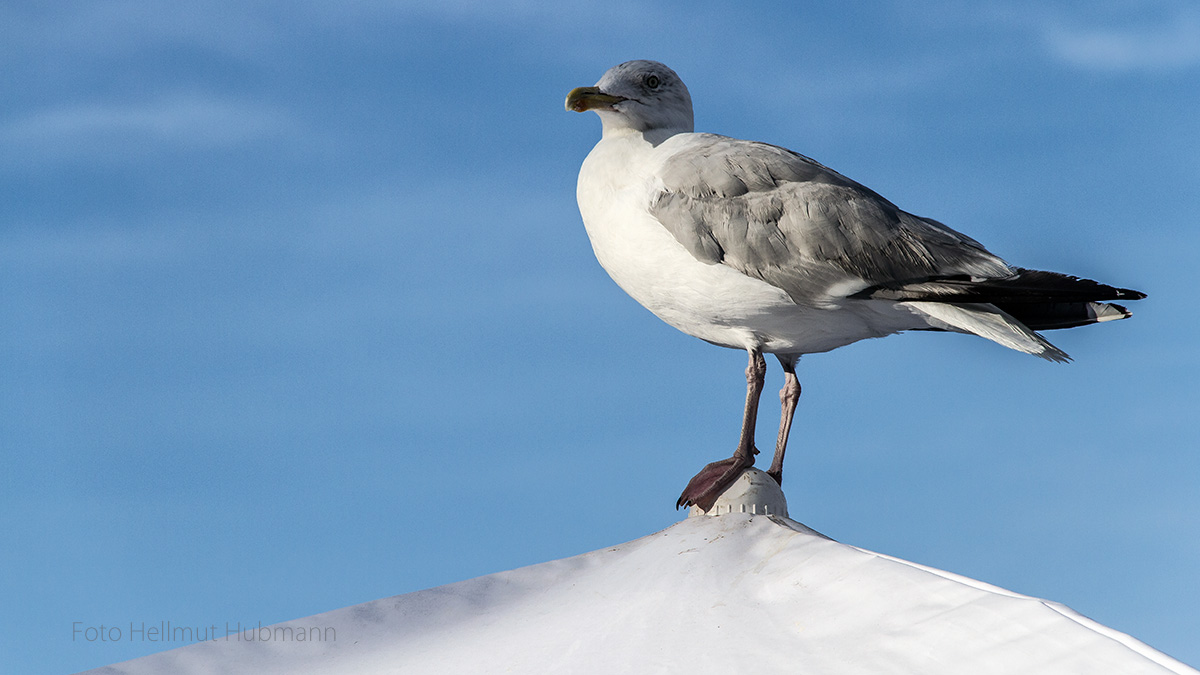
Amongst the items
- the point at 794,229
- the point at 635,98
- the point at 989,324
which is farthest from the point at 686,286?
the point at 989,324

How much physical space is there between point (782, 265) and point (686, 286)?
17.0 inches

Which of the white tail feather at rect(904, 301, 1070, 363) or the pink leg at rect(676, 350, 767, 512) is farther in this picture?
the pink leg at rect(676, 350, 767, 512)

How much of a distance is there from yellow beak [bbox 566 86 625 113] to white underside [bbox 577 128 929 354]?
0.65 ft

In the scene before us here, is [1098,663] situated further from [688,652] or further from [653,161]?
[653,161]

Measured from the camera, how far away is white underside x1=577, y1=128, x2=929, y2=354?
15.6 ft

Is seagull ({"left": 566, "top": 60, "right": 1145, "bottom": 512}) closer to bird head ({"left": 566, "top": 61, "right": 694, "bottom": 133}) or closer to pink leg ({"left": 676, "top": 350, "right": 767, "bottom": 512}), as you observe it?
pink leg ({"left": 676, "top": 350, "right": 767, "bottom": 512})

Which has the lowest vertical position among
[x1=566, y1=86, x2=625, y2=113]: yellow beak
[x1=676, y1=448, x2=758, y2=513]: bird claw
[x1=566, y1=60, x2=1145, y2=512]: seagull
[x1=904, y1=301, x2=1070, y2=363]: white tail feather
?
[x1=676, y1=448, x2=758, y2=513]: bird claw

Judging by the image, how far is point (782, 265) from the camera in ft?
15.5

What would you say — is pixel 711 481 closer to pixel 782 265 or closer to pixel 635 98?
pixel 782 265

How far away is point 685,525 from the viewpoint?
4508mm

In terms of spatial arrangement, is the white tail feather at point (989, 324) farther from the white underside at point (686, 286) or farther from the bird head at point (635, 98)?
the bird head at point (635, 98)

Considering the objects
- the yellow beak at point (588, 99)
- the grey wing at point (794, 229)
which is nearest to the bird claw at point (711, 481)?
the grey wing at point (794, 229)

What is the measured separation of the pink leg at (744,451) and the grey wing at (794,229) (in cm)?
44

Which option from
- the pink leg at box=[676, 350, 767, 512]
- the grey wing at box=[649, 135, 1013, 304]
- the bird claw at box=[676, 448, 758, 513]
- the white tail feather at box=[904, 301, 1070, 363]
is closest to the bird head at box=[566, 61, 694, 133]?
the grey wing at box=[649, 135, 1013, 304]
